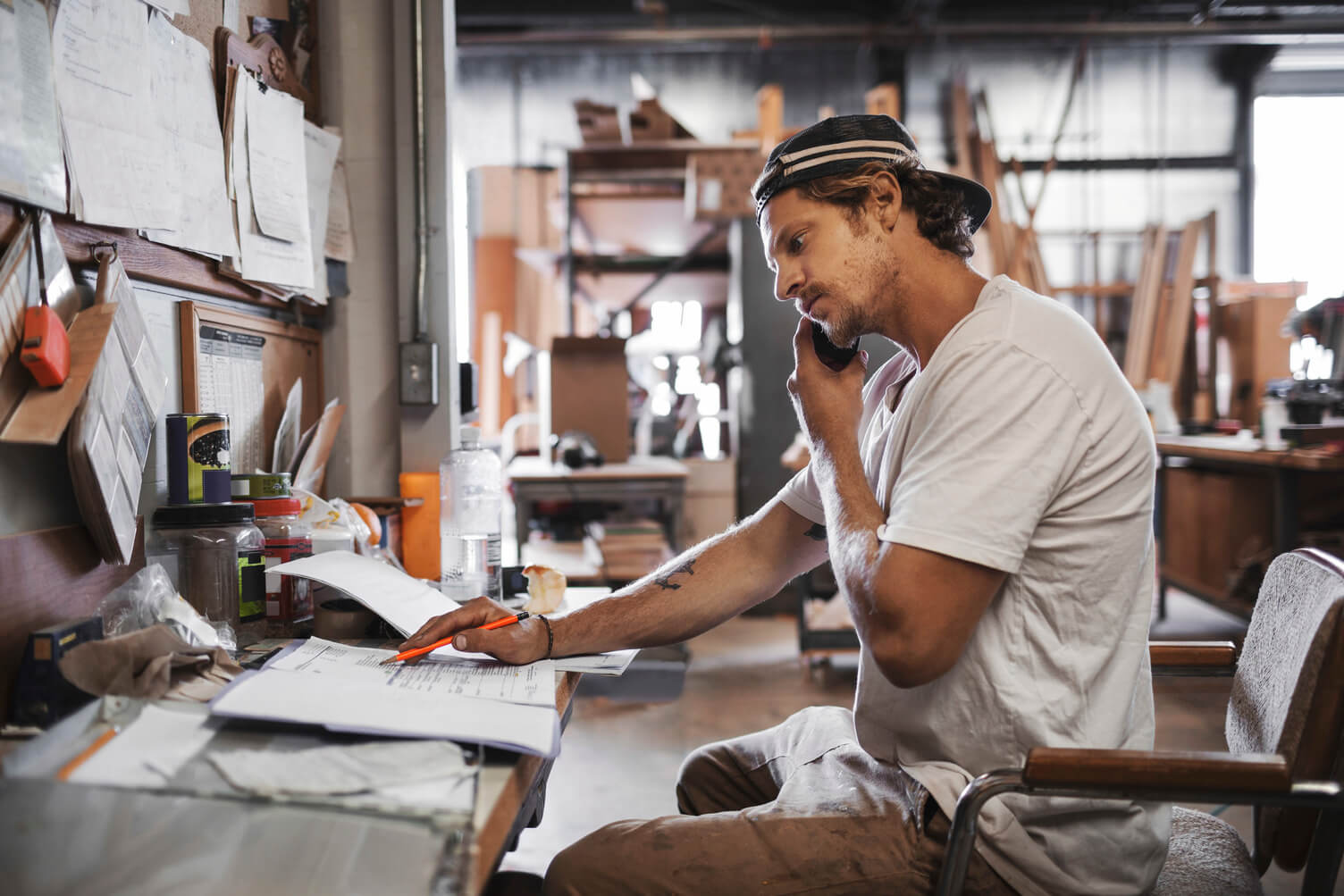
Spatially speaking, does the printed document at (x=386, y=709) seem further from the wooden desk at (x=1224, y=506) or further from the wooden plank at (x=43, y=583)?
the wooden desk at (x=1224, y=506)

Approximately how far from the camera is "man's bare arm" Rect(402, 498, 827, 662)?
1.21 meters

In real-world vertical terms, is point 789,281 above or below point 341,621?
above

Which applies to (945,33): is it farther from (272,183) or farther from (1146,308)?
(272,183)

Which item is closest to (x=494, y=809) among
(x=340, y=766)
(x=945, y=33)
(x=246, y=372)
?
(x=340, y=766)

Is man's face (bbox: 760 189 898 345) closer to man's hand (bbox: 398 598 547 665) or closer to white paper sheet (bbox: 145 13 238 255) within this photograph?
man's hand (bbox: 398 598 547 665)

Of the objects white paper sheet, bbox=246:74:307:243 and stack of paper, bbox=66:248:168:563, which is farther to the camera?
white paper sheet, bbox=246:74:307:243

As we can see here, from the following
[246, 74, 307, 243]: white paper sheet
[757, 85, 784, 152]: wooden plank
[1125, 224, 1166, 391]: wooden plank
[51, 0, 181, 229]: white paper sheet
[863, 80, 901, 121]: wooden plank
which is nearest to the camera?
[51, 0, 181, 229]: white paper sheet

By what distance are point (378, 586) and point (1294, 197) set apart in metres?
7.24

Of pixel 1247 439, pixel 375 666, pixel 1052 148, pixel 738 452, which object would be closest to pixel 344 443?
pixel 375 666

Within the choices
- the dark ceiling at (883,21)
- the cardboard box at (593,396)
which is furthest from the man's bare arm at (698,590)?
the dark ceiling at (883,21)

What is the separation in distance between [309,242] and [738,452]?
3168 millimetres

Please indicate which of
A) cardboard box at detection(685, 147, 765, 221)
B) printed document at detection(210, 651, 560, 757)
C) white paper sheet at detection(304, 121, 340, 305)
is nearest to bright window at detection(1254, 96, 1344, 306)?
cardboard box at detection(685, 147, 765, 221)

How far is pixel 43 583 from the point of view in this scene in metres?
0.98

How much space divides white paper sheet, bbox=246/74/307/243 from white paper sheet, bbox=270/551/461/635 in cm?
60
